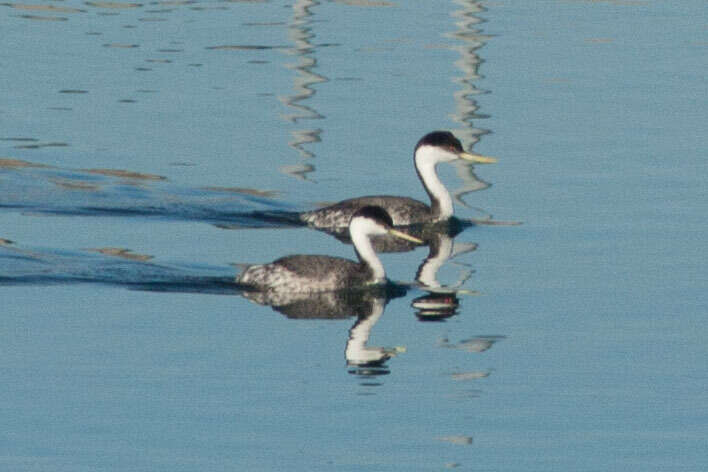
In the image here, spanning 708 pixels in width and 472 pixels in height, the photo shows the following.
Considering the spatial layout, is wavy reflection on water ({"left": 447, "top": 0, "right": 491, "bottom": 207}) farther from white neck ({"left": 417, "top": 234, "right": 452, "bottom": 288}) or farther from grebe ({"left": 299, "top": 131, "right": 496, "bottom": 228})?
white neck ({"left": 417, "top": 234, "right": 452, "bottom": 288})

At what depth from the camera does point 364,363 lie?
16031 mm

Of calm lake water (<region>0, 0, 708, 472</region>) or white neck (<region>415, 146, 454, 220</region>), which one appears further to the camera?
white neck (<region>415, 146, 454, 220</region>)

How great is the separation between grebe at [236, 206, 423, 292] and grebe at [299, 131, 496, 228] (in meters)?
2.51

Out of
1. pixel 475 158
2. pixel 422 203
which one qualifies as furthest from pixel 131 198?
pixel 475 158

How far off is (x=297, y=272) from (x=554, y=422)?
522cm

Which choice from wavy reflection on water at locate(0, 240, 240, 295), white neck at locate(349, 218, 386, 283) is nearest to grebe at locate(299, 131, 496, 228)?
white neck at locate(349, 218, 386, 283)

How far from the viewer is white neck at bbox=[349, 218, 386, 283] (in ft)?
63.4

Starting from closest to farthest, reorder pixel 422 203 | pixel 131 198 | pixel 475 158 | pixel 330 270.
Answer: pixel 330 270, pixel 422 203, pixel 131 198, pixel 475 158

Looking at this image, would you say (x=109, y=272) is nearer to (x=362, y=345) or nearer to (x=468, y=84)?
(x=362, y=345)

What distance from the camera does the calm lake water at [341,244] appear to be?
45.9 ft

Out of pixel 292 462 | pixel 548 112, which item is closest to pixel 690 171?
pixel 548 112

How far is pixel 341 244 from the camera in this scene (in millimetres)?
22016

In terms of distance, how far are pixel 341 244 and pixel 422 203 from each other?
1769 millimetres

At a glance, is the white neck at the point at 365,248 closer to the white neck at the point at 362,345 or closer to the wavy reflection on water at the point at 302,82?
the white neck at the point at 362,345
